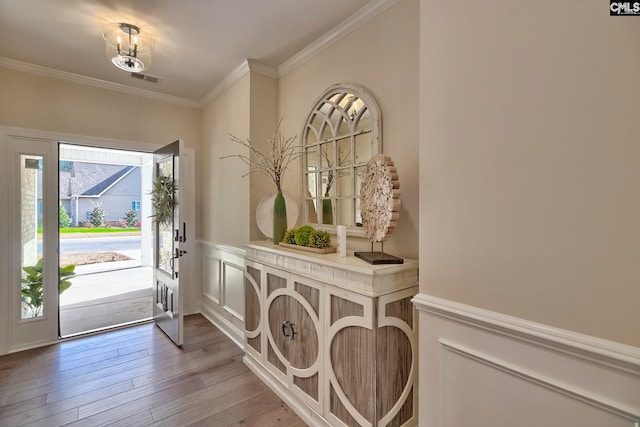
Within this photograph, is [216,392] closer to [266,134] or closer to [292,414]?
[292,414]

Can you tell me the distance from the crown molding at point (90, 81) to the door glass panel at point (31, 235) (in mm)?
871

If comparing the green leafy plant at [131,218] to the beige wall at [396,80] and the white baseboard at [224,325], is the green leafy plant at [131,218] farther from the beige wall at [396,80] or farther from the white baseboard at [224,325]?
the beige wall at [396,80]

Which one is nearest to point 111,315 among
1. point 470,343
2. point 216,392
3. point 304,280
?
→ point 216,392

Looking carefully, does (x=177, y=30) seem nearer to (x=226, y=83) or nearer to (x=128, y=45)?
(x=128, y=45)

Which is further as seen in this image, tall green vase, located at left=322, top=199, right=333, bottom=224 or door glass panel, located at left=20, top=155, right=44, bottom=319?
door glass panel, located at left=20, top=155, right=44, bottom=319

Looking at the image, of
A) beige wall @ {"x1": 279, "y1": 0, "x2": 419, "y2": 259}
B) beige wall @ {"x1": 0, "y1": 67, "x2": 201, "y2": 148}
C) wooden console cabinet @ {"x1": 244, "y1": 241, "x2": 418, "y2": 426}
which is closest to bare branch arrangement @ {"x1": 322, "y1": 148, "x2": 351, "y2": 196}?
beige wall @ {"x1": 279, "y1": 0, "x2": 419, "y2": 259}

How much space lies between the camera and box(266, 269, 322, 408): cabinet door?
183 cm

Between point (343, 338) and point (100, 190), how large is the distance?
478 inches

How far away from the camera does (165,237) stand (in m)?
3.35

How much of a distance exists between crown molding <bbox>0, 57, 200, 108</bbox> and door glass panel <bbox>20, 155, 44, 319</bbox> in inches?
34.3

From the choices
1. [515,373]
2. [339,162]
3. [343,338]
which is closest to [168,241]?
[339,162]

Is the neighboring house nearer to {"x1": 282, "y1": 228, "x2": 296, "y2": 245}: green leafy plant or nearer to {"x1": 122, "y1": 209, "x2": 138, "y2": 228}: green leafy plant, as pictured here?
{"x1": 122, "y1": 209, "x2": 138, "y2": 228}: green leafy plant

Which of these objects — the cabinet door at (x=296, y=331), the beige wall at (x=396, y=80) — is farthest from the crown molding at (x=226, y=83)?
the cabinet door at (x=296, y=331)

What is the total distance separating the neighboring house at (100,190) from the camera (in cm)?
1009
